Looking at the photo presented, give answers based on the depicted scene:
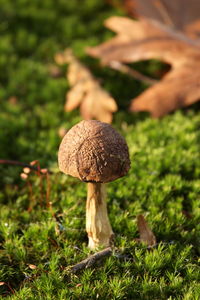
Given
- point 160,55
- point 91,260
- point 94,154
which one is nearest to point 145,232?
point 91,260

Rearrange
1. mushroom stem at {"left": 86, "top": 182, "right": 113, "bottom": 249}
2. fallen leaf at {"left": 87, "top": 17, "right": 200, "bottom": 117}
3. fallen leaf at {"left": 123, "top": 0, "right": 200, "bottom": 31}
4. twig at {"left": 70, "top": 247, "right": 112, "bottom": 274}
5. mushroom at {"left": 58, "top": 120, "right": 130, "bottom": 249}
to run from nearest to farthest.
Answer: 1. mushroom at {"left": 58, "top": 120, "right": 130, "bottom": 249}
2. twig at {"left": 70, "top": 247, "right": 112, "bottom": 274}
3. mushroom stem at {"left": 86, "top": 182, "right": 113, "bottom": 249}
4. fallen leaf at {"left": 87, "top": 17, "right": 200, "bottom": 117}
5. fallen leaf at {"left": 123, "top": 0, "right": 200, "bottom": 31}

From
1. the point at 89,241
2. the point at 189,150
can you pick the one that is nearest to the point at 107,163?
the point at 89,241

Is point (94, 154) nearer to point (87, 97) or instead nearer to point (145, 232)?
point (145, 232)

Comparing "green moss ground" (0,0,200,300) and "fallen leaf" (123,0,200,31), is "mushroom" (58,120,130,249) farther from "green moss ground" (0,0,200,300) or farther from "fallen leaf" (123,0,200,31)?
"fallen leaf" (123,0,200,31)

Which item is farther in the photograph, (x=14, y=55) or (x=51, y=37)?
(x=51, y=37)

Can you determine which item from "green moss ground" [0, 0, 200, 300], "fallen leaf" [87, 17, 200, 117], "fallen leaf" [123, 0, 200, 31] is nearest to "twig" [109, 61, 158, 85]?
"green moss ground" [0, 0, 200, 300]

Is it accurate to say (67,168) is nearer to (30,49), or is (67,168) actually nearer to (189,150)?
(189,150)
